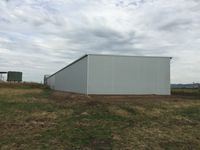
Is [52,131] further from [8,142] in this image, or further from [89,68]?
[89,68]

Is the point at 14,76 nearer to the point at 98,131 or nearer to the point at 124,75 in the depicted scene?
the point at 124,75

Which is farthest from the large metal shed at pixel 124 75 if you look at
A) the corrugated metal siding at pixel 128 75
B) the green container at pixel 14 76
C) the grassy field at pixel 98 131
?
the green container at pixel 14 76

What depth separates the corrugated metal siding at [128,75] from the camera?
26.9 m

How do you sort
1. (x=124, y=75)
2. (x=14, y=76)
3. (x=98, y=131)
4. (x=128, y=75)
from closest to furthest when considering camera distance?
(x=98, y=131), (x=124, y=75), (x=128, y=75), (x=14, y=76)

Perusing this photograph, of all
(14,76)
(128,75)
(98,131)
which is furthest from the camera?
(14,76)

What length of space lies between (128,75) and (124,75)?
47 cm

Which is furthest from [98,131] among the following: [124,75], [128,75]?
[128,75]

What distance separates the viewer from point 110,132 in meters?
8.34

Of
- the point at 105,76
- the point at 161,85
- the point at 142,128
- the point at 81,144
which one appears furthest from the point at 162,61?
the point at 81,144

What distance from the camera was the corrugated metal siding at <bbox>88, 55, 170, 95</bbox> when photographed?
26.9 meters

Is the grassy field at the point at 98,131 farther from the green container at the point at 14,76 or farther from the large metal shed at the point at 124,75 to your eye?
the green container at the point at 14,76

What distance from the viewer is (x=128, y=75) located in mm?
27672

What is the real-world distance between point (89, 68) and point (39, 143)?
66.0 ft

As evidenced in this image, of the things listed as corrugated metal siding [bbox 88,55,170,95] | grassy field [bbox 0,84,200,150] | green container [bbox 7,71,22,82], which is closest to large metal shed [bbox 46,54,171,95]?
corrugated metal siding [bbox 88,55,170,95]
